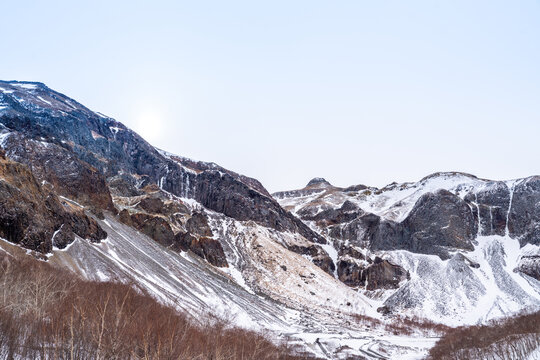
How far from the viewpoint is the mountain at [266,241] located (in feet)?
176

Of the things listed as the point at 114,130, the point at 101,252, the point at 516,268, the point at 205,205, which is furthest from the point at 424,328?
the point at 114,130

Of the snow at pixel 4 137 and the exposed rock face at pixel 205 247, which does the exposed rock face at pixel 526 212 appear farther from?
the snow at pixel 4 137

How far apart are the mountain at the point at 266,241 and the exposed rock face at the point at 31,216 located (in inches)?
8.1

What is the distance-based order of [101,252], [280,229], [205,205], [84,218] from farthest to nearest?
[205,205] < [280,229] < [84,218] < [101,252]

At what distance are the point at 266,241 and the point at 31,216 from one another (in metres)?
86.9

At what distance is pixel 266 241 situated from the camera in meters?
126

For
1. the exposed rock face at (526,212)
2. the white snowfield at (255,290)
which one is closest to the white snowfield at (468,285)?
the exposed rock face at (526,212)

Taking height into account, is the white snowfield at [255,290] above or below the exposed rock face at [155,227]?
below

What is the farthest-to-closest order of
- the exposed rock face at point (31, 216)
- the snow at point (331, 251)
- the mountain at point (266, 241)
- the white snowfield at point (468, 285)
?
the snow at point (331, 251) < the white snowfield at point (468, 285) < the mountain at point (266, 241) < the exposed rock face at point (31, 216)

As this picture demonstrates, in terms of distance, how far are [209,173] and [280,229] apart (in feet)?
157

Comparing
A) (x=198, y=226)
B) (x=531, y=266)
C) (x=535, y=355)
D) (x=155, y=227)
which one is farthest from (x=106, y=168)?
(x=531, y=266)

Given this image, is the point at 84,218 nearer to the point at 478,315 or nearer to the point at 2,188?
the point at 2,188

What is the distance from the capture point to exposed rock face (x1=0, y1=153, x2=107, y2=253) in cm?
4338

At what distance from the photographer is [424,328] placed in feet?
305
